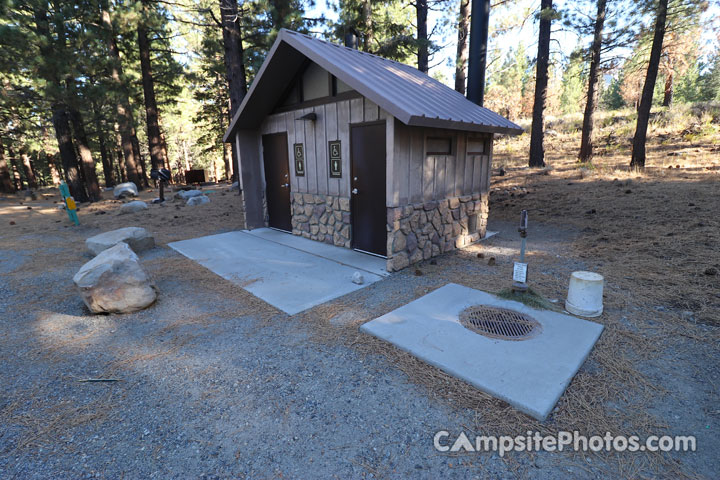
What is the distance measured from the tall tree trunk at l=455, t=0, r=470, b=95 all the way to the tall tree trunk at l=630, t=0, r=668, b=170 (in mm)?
5756

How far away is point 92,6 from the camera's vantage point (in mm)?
11336

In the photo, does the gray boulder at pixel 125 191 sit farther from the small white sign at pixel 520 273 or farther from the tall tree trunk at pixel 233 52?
the small white sign at pixel 520 273

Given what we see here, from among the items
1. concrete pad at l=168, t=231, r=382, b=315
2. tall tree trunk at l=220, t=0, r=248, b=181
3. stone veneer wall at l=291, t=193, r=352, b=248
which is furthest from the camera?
tall tree trunk at l=220, t=0, r=248, b=181

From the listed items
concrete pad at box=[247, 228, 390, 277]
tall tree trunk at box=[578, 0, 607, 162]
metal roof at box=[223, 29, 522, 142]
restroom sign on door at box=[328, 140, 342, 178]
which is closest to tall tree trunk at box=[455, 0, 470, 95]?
tall tree trunk at box=[578, 0, 607, 162]

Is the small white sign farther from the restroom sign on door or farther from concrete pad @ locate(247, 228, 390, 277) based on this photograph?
the restroom sign on door

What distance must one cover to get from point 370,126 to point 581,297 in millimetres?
3809

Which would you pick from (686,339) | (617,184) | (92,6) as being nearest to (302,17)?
(92,6)

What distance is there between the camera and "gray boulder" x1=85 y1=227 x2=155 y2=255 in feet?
19.9

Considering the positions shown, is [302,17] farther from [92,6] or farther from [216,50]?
[92,6]

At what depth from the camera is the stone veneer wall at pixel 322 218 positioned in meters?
6.34

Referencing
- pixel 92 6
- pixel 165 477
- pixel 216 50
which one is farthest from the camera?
pixel 216 50

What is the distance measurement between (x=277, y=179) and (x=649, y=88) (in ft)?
38.3

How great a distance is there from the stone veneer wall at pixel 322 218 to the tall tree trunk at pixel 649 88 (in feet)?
34.2

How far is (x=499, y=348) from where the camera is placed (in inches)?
121
